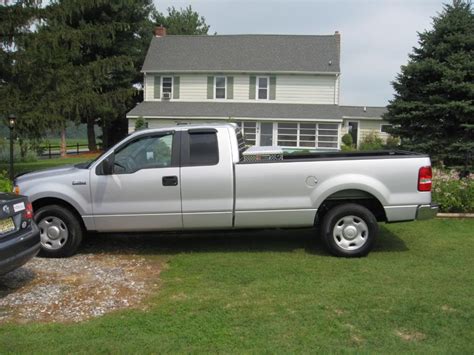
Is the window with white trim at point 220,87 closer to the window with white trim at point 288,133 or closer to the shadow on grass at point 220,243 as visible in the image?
the window with white trim at point 288,133

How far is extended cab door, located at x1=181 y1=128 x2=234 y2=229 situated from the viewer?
661 cm

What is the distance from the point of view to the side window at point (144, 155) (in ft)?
22.1

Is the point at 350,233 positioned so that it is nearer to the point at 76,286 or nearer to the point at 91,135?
the point at 76,286

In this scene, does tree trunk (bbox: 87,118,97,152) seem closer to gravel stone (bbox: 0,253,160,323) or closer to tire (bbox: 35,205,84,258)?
tire (bbox: 35,205,84,258)

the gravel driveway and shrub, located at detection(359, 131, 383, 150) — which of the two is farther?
shrub, located at detection(359, 131, 383, 150)

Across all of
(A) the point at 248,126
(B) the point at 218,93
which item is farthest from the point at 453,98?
(B) the point at 218,93

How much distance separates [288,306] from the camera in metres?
4.88

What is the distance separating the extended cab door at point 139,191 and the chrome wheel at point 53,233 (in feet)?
1.61

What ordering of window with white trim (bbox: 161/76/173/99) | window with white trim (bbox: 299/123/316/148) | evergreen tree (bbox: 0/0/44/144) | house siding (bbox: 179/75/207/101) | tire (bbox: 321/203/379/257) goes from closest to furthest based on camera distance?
tire (bbox: 321/203/379/257)
evergreen tree (bbox: 0/0/44/144)
window with white trim (bbox: 299/123/316/148)
house siding (bbox: 179/75/207/101)
window with white trim (bbox: 161/76/173/99)

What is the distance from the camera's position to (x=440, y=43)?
1551 cm

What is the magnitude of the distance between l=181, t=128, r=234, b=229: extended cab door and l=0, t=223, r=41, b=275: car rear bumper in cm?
197

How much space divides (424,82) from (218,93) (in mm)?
16998

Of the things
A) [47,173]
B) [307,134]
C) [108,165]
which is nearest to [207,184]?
[108,165]

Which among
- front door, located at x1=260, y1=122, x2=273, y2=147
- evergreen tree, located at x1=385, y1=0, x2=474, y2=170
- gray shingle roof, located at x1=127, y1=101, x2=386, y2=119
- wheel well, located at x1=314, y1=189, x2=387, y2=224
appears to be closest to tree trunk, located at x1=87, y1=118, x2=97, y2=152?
gray shingle roof, located at x1=127, y1=101, x2=386, y2=119
